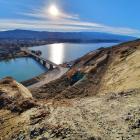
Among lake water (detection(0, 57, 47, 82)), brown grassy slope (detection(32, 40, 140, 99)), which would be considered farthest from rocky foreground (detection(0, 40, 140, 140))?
lake water (detection(0, 57, 47, 82))

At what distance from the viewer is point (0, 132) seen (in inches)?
790

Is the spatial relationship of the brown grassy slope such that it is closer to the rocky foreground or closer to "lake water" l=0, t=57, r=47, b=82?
the rocky foreground

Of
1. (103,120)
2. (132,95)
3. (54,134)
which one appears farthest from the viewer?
(132,95)

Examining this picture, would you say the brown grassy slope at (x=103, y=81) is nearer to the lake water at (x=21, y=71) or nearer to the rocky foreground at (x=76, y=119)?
the rocky foreground at (x=76, y=119)

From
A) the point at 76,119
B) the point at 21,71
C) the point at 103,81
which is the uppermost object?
the point at 76,119

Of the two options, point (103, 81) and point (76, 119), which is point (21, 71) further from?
point (76, 119)

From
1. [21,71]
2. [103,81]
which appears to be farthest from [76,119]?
[21,71]

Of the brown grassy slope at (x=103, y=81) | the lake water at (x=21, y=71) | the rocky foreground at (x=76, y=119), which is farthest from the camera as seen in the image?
the lake water at (x=21, y=71)

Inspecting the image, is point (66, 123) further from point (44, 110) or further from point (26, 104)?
point (26, 104)

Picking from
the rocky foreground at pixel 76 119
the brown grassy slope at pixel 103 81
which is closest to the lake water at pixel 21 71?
the brown grassy slope at pixel 103 81

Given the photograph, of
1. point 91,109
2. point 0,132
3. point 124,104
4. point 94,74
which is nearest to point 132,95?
point 124,104

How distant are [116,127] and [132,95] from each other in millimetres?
A: 5560

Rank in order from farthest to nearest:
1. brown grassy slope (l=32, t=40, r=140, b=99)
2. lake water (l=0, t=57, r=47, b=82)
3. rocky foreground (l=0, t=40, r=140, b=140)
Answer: lake water (l=0, t=57, r=47, b=82) → brown grassy slope (l=32, t=40, r=140, b=99) → rocky foreground (l=0, t=40, r=140, b=140)

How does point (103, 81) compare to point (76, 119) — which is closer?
point (76, 119)
